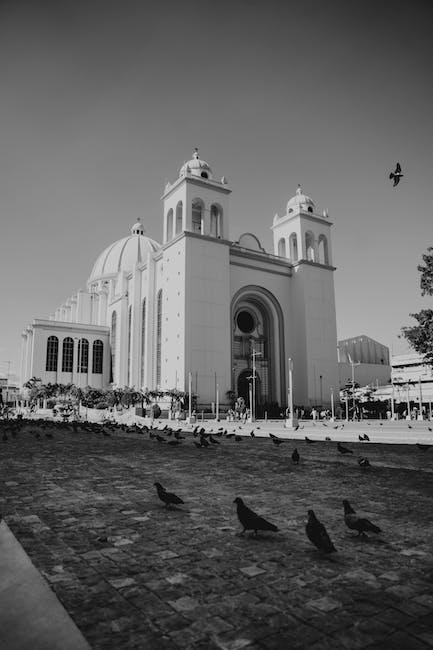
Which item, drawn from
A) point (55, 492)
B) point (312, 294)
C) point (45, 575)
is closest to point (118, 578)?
point (45, 575)

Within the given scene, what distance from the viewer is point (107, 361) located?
65.9 metres

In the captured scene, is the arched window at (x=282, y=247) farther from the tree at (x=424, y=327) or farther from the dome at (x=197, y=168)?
the tree at (x=424, y=327)

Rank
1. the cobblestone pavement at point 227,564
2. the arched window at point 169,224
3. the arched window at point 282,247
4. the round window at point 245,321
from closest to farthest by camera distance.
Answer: the cobblestone pavement at point 227,564 < the arched window at point 169,224 < the round window at point 245,321 < the arched window at point 282,247

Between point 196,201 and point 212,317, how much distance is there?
48.1ft

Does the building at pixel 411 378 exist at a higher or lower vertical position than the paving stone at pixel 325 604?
higher

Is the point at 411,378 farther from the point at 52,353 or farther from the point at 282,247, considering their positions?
the point at 52,353

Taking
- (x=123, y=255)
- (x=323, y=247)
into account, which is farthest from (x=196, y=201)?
(x=123, y=255)

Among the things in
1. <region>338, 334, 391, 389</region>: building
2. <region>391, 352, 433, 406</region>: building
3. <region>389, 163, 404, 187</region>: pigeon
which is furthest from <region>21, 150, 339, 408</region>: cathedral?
<region>389, 163, 404, 187</region>: pigeon

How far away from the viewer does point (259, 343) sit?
58.1 meters

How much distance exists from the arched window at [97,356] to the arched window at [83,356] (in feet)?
3.52

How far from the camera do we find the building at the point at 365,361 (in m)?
74.4

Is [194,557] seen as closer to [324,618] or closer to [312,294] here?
[324,618]

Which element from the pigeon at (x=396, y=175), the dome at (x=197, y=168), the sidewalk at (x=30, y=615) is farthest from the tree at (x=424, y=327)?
the dome at (x=197, y=168)

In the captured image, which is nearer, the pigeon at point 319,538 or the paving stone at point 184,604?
the paving stone at point 184,604
